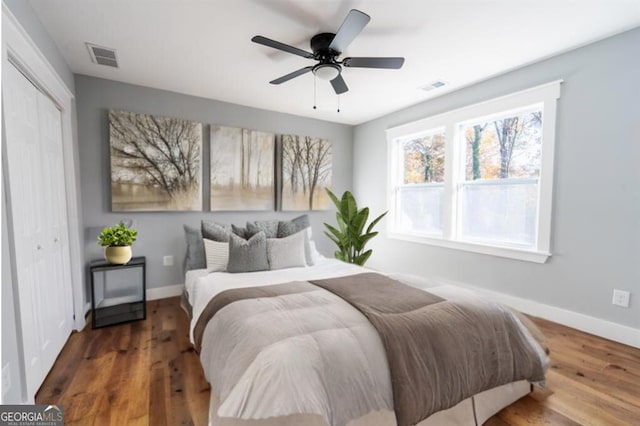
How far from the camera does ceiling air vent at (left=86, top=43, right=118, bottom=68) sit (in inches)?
100

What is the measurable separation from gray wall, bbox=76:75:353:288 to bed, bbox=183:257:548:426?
2040mm

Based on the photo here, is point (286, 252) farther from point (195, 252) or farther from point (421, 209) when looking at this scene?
point (421, 209)

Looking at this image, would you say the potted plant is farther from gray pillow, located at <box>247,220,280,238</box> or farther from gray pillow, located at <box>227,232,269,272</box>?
gray pillow, located at <box>247,220,280,238</box>

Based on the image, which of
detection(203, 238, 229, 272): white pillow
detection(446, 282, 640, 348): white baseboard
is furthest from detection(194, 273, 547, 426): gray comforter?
detection(446, 282, 640, 348): white baseboard

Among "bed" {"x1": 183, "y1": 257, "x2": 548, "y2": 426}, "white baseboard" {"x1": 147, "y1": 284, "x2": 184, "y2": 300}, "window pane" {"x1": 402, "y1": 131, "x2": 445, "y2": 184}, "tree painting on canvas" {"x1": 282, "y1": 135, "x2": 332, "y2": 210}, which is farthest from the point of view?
"tree painting on canvas" {"x1": 282, "y1": 135, "x2": 332, "y2": 210}

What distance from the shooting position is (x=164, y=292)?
358cm

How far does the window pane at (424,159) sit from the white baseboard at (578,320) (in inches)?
66.3

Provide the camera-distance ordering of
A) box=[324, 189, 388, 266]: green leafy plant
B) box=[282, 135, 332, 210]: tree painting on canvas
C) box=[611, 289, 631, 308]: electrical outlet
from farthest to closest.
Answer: box=[282, 135, 332, 210]: tree painting on canvas → box=[324, 189, 388, 266]: green leafy plant → box=[611, 289, 631, 308]: electrical outlet

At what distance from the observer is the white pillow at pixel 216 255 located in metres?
2.87

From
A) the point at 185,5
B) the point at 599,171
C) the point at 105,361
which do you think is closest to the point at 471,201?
the point at 599,171

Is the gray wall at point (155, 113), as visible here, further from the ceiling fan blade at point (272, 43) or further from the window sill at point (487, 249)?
the ceiling fan blade at point (272, 43)

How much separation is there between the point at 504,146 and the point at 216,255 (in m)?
3.36

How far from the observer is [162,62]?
2.83m

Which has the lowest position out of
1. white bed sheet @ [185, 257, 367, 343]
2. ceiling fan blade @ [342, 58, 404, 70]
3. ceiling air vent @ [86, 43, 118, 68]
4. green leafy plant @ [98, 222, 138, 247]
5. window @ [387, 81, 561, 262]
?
white bed sheet @ [185, 257, 367, 343]
